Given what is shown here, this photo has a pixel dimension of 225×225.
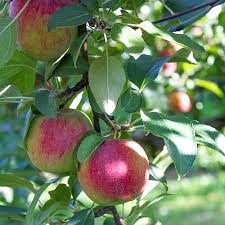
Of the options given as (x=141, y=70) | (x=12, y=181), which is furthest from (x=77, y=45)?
(x=12, y=181)

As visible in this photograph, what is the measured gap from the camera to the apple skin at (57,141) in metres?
1.01

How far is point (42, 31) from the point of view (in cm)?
98

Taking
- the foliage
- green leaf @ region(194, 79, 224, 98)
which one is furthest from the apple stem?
green leaf @ region(194, 79, 224, 98)

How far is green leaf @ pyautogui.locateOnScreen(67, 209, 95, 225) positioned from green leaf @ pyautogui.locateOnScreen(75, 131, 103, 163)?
18cm

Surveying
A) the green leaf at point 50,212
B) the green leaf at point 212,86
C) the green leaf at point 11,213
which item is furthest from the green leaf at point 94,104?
the green leaf at point 212,86

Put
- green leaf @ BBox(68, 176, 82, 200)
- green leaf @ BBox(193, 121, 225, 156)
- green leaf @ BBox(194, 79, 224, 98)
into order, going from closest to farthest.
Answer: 1. green leaf @ BBox(193, 121, 225, 156)
2. green leaf @ BBox(68, 176, 82, 200)
3. green leaf @ BBox(194, 79, 224, 98)

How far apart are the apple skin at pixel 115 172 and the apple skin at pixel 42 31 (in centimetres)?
17

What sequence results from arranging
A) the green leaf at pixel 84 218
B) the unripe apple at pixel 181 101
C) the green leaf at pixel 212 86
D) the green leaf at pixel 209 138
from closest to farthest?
the green leaf at pixel 209 138
the green leaf at pixel 84 218
the green leaf at pixel 212 86
the unripe apple at pixel 181 101

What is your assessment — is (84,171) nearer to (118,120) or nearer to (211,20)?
(118,120)

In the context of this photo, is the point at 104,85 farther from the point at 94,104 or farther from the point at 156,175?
the point at 156,175

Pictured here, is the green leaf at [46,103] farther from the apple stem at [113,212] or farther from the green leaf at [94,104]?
the apple stem at [113,212]

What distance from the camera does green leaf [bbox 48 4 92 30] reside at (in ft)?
2.94

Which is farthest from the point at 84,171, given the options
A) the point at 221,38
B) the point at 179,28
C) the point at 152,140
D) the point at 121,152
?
the point at 221,38

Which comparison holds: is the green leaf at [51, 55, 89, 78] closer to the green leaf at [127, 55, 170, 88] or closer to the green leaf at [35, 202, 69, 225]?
the green leaf at [127, 55, 170, 88]
